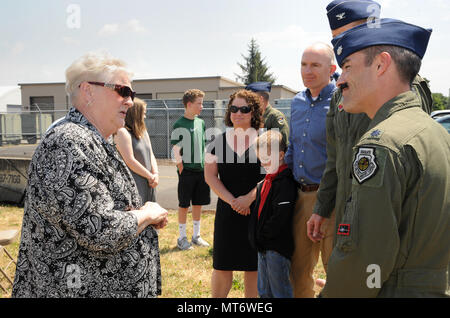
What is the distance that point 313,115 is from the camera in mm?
3084

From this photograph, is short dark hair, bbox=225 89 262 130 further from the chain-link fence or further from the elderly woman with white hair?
the chain-link fence

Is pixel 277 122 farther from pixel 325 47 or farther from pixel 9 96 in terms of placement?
pixel 9 96

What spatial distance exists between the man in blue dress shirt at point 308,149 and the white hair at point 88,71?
5.45 feet

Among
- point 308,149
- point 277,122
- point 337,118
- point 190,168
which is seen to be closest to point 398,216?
point 337,118

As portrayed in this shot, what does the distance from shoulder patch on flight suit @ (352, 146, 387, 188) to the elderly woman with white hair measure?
42.6 inches

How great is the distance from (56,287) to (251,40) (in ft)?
188

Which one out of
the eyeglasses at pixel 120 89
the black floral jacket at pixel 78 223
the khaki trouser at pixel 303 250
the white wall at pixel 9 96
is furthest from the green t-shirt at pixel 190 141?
the white wall at pixel 9 96

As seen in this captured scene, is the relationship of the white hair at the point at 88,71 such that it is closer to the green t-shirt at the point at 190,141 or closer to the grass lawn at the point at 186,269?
the grass lawn at the point at 186,269

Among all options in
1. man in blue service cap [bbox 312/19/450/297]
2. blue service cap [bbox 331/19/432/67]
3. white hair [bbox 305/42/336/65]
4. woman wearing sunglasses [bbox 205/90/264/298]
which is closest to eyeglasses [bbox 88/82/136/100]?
blue service cap [bbox 331/19/432/67]

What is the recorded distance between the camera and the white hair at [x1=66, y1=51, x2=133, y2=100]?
1.97 m

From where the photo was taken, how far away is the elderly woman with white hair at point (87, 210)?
1702 millimetres

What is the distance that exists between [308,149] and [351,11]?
3.48 feet
